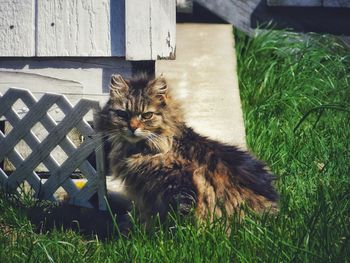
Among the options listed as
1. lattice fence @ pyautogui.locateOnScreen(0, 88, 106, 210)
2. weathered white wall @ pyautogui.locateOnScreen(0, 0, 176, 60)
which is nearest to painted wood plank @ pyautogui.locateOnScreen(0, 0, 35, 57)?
weathered white wall @ pyautogui.locateOnScreen(0, 0, 176, 60)

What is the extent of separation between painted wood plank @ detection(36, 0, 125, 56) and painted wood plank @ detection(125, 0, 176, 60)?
71mm

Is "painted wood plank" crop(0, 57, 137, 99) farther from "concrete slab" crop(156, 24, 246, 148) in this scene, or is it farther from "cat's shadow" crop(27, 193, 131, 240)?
"cat's shadow" crop(27, 193, 131, 240)

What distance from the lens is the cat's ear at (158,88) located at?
4.39 meters

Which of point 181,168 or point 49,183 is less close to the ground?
point 181,168

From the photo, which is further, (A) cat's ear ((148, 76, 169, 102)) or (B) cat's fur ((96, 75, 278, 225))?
(A) cat's ear ((148, 76, 169, 102))

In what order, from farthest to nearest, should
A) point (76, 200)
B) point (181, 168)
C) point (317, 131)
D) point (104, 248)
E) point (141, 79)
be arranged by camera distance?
point (317, 131), point (76, 200), point (141, 79), point (181, 168), point (104, 248)

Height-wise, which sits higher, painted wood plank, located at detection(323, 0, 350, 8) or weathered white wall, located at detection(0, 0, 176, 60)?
weathered white wall, located at detection(0, 0, 176, 60)

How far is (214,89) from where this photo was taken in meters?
5.61

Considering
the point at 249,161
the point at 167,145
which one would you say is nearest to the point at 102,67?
the point at 167,145

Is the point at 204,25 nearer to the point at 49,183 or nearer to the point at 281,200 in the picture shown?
the point at 49,183

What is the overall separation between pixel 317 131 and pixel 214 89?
80 centimetres

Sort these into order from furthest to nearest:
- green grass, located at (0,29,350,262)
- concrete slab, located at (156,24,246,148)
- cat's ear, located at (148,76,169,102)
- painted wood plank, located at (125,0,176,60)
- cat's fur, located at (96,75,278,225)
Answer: concrete slab, located at (156,24,246,148), painted wood plank, located at (125,0,176,60), cat's ear, located at (148,76,169,102), cat's fur, located at (96,75,278,225), green grass, located at (0,29,350,262)

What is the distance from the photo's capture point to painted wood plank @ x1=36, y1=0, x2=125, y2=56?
16.5 ft

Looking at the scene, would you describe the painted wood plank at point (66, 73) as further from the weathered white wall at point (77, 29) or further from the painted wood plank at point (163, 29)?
the painted wood plank at point (163, 29)
